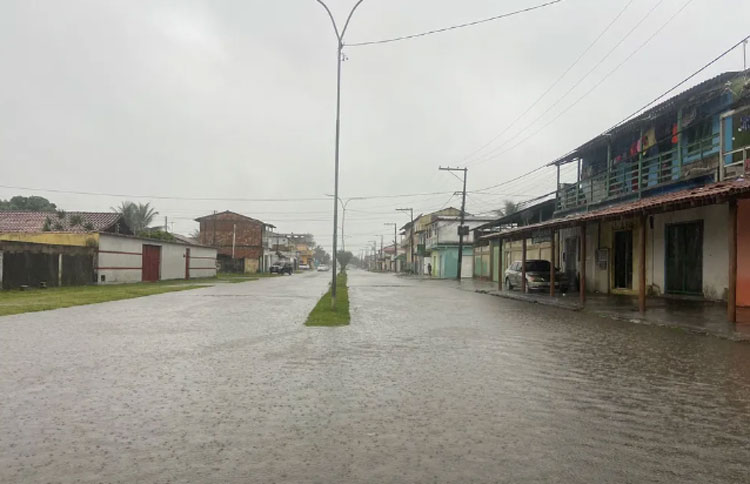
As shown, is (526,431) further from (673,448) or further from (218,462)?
(218,462)

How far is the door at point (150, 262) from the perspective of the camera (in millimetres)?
38656

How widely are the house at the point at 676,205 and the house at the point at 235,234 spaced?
5525cm

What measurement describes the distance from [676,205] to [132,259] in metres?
32.6

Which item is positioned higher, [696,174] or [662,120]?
[662,120]

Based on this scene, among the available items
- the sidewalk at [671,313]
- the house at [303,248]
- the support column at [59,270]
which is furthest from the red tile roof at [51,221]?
the house at [303,248]

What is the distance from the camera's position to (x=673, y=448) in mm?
4395

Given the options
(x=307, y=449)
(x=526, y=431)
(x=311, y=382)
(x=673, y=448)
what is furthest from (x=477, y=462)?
(x=311, y=382)

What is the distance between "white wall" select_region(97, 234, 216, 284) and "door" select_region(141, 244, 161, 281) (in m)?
0.36

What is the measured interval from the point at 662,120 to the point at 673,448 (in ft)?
69.8

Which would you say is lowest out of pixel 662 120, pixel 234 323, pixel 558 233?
pixel 234 323

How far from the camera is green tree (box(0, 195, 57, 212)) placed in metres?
71.0

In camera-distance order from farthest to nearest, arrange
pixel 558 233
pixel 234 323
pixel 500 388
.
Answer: pixel 558 233 → pixel 234 323 → pixel 500 388

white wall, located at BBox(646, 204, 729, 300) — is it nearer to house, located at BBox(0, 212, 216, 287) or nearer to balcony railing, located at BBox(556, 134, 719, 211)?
balcony railing, located at BBox(556, 134, 719, 211)

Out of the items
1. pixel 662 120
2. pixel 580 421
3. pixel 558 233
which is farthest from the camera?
pixel 558 233
